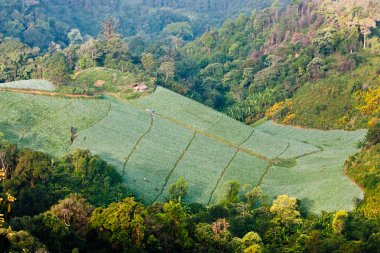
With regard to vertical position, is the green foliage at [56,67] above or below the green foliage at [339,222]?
below

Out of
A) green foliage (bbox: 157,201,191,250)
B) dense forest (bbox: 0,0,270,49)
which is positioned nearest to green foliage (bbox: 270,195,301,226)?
green foliage (bbox: 157,201,191,250)

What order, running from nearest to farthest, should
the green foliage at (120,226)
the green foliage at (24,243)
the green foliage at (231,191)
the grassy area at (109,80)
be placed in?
the green foliage at (24,243), the green foliage at (120,226), the green foliage at (231,191), the grassy area at (109,80)

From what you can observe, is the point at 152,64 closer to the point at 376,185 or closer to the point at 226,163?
the point at 226,163

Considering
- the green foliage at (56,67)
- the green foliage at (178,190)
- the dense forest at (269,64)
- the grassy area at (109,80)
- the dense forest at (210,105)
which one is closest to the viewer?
the dense forest at (210,105)

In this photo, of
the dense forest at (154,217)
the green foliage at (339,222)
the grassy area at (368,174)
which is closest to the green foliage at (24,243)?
the dense forest at (154,217)

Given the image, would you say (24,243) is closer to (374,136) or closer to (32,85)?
(374,136)

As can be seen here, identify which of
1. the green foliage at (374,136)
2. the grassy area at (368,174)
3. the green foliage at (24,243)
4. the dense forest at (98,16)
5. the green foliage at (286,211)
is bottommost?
the dense forest at (98,16)

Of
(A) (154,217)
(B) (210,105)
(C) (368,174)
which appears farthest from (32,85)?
(C) (368,174)

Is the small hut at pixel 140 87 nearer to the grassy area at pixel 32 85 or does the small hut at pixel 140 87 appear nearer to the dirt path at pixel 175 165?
the grassy area at pixel 32 85
